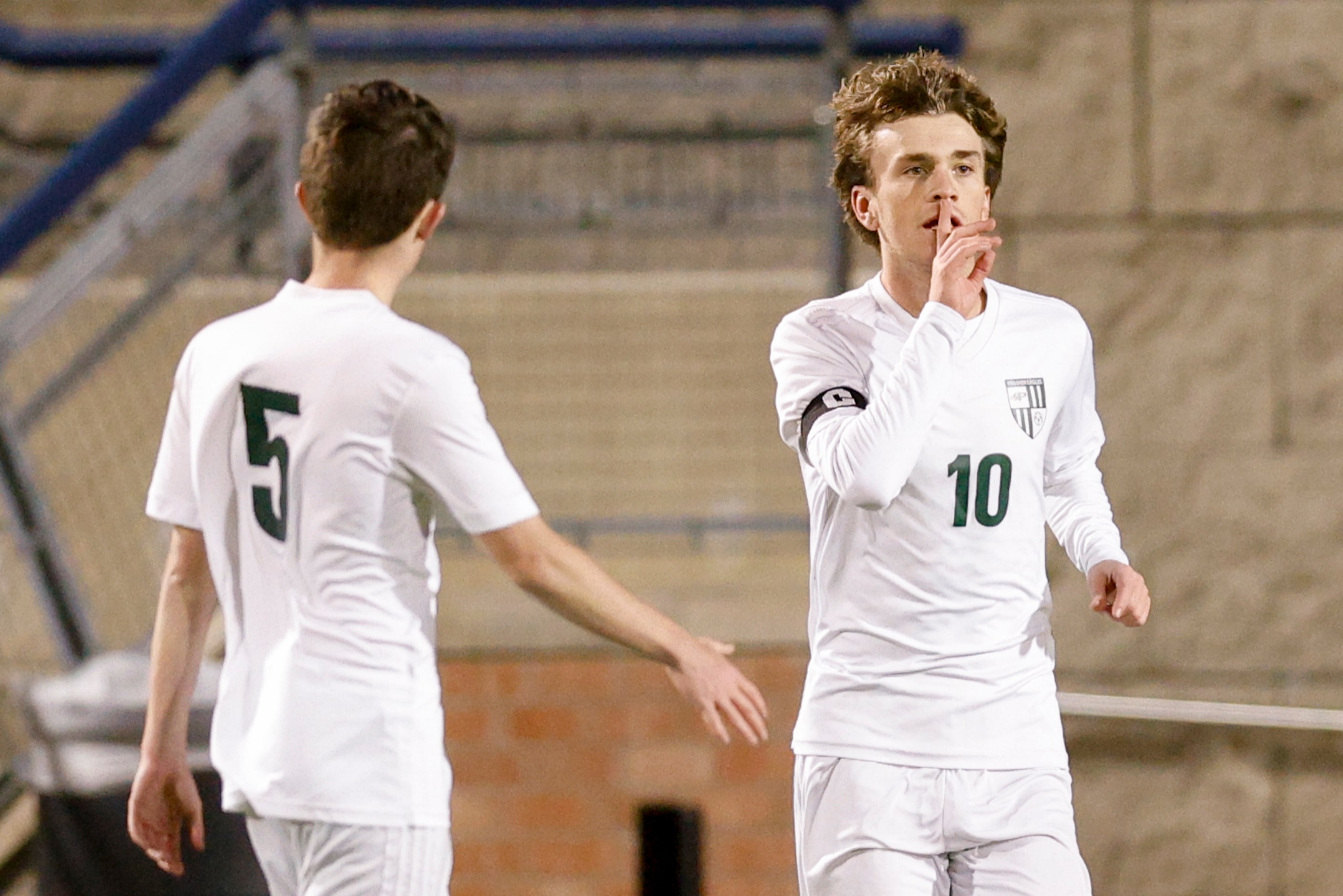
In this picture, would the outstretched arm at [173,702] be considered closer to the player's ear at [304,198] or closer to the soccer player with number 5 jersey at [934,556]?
the player's ear at [304,198]

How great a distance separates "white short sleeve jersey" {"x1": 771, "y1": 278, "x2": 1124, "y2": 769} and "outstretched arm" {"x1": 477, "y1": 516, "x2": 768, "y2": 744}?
19cm

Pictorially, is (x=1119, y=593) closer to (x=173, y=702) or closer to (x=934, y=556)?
(x=934, y=556)

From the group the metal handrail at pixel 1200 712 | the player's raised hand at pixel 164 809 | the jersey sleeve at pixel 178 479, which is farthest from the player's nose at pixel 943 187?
the metal handrail at pixel 1200 712

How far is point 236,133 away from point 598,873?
6.05 feet

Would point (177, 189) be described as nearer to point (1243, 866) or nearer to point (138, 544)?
→ point (138, 544)

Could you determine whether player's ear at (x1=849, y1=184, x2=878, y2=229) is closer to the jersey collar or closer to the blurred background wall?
the jersey collar

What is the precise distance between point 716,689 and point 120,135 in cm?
217

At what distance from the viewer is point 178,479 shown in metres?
2.56

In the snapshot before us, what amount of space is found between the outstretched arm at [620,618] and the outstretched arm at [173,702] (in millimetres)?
457

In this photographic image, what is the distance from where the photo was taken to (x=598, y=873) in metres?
4.18

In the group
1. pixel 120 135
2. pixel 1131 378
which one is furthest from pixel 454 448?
pixel 1131 378

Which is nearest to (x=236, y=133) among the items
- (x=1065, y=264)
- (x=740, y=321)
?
(x=740, y=321)

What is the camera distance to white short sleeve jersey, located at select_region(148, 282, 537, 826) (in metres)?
2.32

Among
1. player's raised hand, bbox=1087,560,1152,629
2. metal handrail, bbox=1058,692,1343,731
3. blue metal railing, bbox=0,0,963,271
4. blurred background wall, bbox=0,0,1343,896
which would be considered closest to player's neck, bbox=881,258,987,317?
player's raised hand, bbox=1087,560,1152,629
